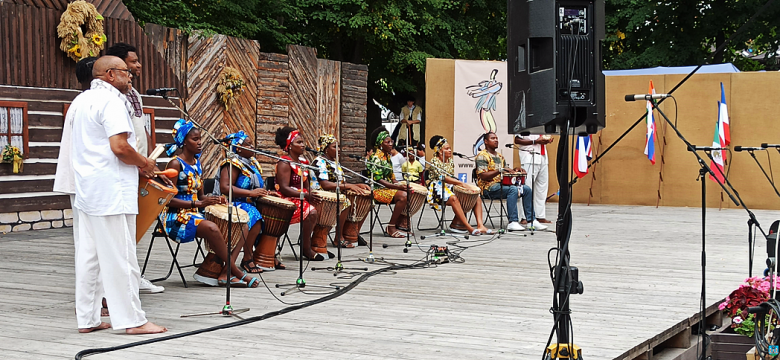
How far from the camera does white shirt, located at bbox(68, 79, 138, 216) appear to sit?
471 centimetres

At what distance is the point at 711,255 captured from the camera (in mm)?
8969

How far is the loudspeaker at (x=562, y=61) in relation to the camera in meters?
3.91

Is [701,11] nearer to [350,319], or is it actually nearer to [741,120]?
[741,120]

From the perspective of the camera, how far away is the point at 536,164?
11773 mm

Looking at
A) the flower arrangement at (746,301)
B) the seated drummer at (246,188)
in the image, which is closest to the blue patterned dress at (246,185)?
the seated drummer at (246,188)

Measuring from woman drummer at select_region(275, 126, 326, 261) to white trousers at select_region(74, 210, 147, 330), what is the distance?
2479 mm

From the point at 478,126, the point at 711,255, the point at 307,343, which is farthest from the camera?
the point at 478,126

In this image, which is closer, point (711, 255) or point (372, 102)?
point (711, 255)

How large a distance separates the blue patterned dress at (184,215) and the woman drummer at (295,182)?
1138mm

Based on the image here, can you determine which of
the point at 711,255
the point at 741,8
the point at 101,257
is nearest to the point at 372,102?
the point at 741,8

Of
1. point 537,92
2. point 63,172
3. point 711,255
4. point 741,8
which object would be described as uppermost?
point 741,8

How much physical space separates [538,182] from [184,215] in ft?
21.9

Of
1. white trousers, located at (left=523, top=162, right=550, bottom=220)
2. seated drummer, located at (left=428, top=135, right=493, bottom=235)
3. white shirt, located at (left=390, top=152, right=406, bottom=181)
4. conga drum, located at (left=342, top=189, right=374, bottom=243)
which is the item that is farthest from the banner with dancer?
conga drum, located at (left=342, top=189, right=374, bottom=243)

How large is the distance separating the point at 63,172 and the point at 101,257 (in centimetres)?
67
